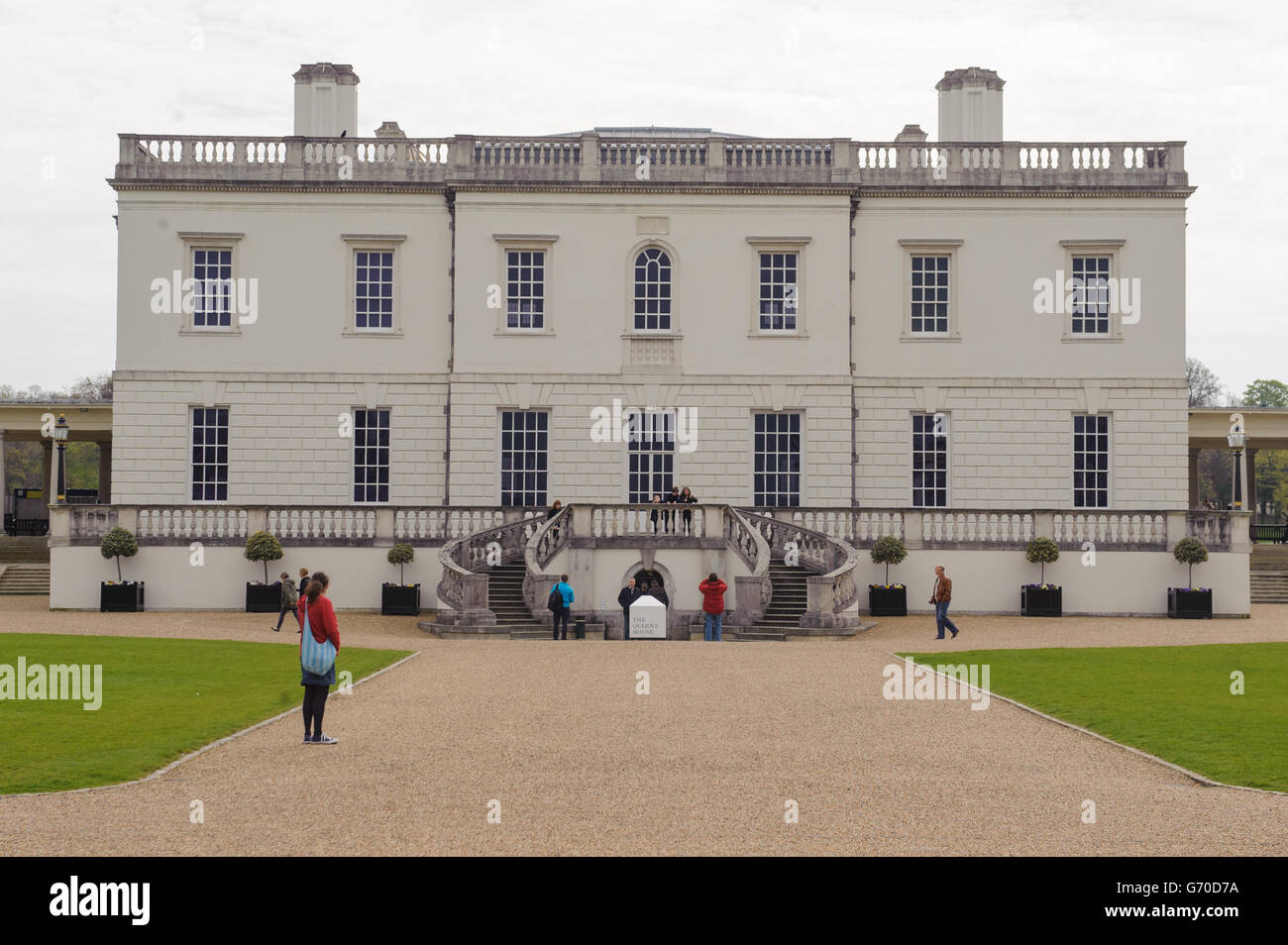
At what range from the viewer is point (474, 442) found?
1550 inches

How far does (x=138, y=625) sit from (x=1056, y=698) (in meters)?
→ 20.7

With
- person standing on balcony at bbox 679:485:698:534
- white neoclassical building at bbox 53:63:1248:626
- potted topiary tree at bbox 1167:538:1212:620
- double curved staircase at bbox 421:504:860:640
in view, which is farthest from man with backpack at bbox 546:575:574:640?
potted topiary tree at bbox 1167:538:1212:620

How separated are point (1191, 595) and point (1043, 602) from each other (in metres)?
3.84

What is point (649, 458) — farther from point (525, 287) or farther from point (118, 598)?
point (118, 598)

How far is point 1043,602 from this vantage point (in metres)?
35.9

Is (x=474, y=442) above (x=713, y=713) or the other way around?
above

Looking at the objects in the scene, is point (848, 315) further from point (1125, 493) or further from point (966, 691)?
point (966, 691)

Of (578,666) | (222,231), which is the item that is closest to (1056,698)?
(578,666)

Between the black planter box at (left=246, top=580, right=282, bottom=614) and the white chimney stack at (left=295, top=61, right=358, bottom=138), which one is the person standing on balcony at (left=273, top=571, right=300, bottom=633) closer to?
the black planter box at (left=246, top=580, right=282, bottom=614)

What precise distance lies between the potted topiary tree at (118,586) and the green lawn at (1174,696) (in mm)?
19888

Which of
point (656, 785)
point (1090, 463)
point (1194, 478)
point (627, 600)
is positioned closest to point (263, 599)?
point (627, 600)

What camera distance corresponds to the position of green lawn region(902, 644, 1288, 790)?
14773 millimetres

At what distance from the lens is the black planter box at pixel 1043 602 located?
35906 mm

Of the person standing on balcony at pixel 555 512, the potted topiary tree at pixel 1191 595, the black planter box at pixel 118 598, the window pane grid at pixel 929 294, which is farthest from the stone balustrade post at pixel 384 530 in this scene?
the potted topiary tree at pixel 1191 595
